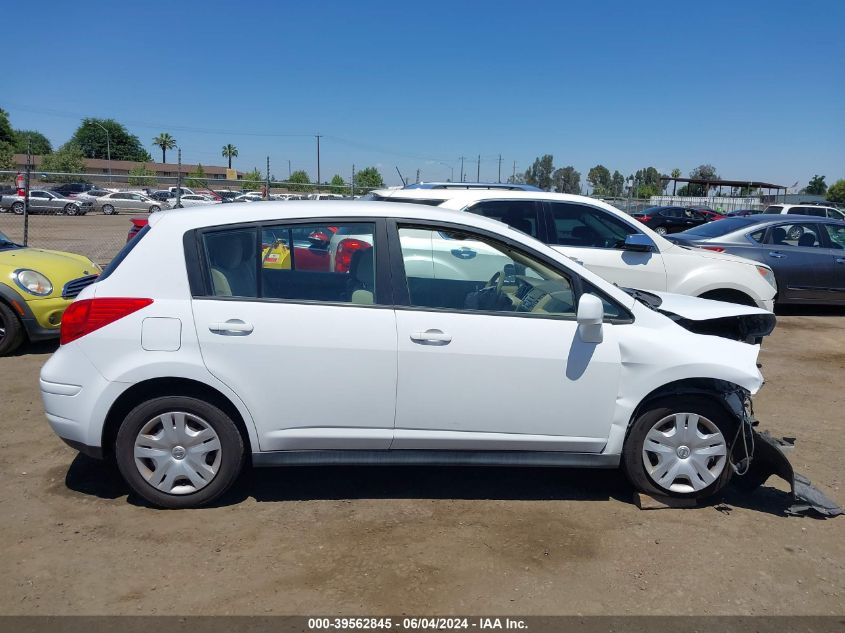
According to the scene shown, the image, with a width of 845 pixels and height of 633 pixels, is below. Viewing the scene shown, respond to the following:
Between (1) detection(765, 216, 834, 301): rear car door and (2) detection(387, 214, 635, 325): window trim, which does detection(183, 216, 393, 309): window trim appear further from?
(1) detection(765, 216, 834, 301): rear car door

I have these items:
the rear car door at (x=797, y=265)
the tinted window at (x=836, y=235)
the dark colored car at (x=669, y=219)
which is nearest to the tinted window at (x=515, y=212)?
the rear car door at (x=797, y=265)

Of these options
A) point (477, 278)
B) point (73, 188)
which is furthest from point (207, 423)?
point (73, 188)

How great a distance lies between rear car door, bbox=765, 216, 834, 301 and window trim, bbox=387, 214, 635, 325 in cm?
783

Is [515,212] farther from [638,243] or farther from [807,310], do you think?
[807,310]

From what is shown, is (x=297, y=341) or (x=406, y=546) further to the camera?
(x=297, y=341)

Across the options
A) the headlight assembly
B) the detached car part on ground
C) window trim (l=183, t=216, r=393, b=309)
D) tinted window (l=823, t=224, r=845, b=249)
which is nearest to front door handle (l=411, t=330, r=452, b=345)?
window trim (l=183, t=216, r=393, b=309)

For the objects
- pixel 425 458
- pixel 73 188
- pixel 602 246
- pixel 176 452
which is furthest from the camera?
pixel 73 188

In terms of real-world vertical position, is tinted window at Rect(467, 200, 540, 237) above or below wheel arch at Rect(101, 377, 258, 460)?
above

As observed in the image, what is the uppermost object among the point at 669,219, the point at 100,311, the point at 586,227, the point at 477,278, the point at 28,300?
the point at 669,219

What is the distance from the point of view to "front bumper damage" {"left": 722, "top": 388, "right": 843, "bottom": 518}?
4.02 metres

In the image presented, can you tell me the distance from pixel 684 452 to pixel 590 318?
104 centimetres

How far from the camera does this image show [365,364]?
3.83m

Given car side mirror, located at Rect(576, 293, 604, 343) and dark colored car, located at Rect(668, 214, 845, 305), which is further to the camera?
dark colored car, located at Rect(668, 214, 845, 305)

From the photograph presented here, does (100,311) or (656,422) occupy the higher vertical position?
(100,311)
